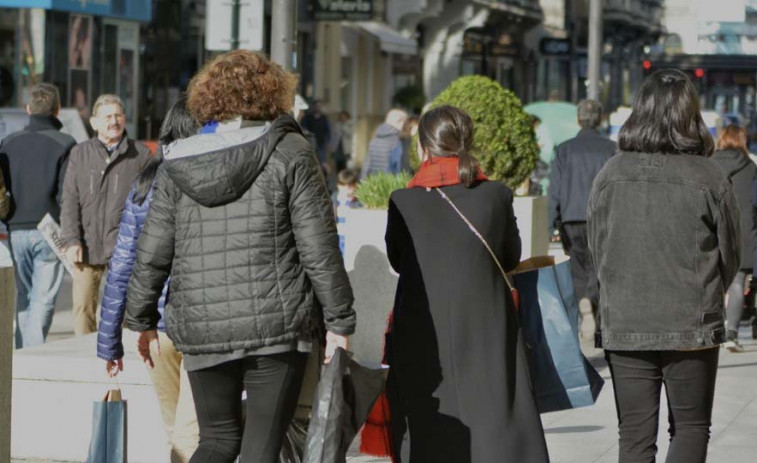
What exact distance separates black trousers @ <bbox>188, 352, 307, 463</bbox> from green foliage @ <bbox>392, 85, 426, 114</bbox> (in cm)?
3578

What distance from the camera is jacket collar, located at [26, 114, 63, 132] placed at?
36.6ft

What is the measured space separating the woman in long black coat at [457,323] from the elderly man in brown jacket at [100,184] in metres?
3.82

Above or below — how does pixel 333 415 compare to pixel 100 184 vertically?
below

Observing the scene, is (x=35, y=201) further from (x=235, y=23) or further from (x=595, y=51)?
(x=595, y=51)

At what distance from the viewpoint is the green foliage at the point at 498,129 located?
11250mm

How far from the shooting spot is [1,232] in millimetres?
14094

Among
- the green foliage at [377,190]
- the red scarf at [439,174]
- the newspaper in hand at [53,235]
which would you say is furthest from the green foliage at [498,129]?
the red scarf at [439,174]

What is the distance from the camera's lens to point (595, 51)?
1073 inches

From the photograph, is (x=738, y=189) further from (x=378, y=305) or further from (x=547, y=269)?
(x=547, y=269)

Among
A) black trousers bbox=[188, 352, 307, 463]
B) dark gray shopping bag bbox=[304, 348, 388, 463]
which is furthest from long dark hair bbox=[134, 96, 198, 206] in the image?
dark gray shopping bag bbox=[304, 348, 388, 463]

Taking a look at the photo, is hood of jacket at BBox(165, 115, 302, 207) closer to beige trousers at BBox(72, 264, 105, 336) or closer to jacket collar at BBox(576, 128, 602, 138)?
beige trousers at BBox(72, 264, 105, 336)

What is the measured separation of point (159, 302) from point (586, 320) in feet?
23.3

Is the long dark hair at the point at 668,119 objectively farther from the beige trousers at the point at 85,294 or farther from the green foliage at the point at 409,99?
the green foliage at the point at 409,99

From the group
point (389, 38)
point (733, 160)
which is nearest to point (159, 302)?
point (733, 160)
